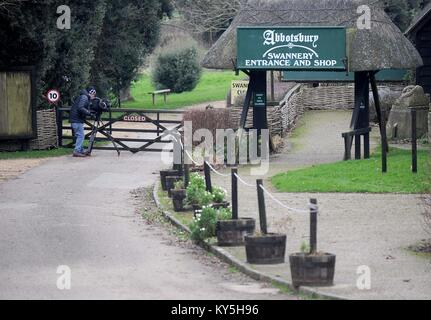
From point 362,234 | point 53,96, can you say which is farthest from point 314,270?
point 53,96

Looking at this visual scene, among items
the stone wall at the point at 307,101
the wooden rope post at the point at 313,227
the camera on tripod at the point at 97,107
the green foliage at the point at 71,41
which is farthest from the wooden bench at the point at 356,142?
the wooden rope post at the point at 313,227

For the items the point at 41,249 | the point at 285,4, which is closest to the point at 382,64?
the point at 285,4

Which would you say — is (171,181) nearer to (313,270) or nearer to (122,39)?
(313,270)

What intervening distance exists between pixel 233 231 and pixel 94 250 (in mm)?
2160

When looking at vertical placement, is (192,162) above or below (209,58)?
below

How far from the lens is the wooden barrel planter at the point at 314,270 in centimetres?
1291

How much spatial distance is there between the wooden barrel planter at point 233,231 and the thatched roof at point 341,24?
11.8 metres

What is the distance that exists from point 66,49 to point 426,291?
24.6m

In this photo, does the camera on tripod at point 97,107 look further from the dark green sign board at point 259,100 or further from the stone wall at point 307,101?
the stone wall at point 307,101

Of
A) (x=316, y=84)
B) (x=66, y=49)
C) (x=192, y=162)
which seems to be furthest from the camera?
(x=316, y=84)

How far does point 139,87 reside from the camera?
Result: 72812mm

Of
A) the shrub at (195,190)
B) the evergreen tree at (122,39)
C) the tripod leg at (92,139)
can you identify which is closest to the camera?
the shrub at (195,190)

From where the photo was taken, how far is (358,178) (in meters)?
23.9

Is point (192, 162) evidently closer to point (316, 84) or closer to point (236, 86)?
point (236, 86)
